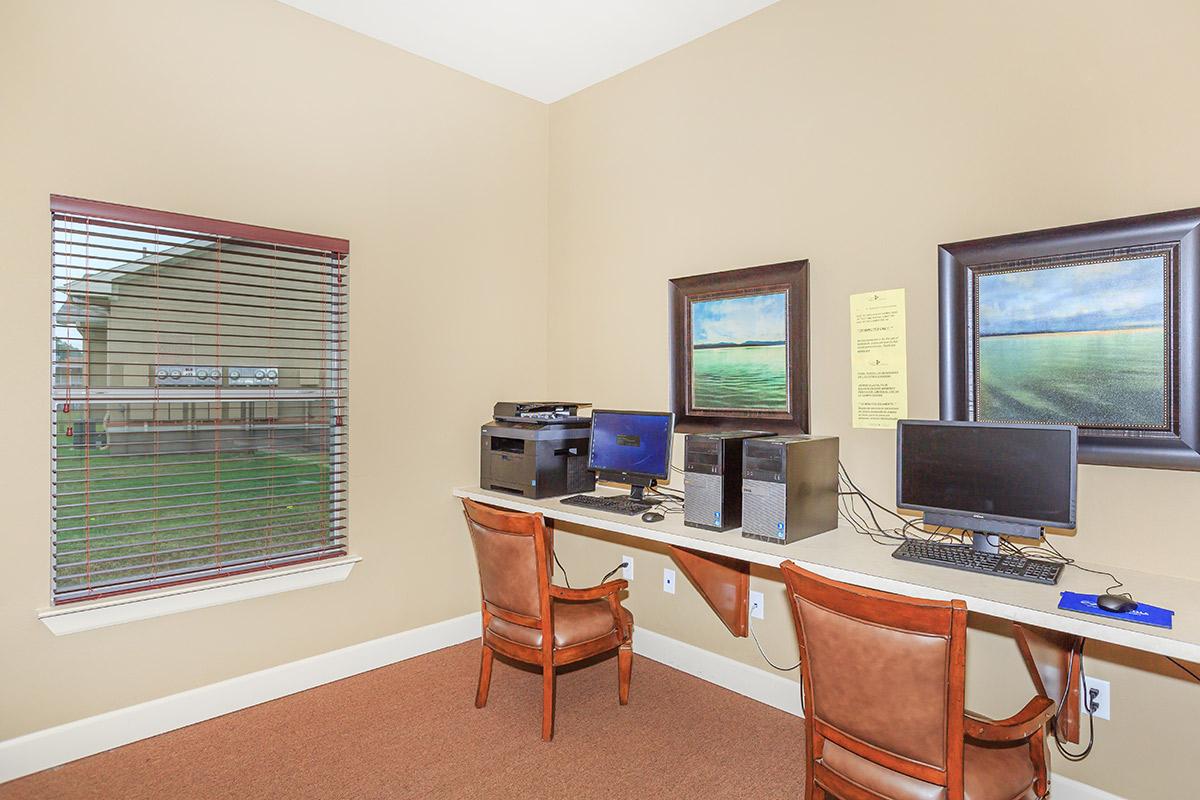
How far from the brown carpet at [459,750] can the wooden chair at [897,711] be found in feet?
2.28

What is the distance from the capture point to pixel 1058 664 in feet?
6.34

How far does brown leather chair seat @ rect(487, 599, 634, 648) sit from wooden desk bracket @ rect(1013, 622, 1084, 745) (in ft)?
4.65

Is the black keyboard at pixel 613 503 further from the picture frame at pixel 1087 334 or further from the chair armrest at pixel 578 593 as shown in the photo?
the picture frame at pixel 1087 334

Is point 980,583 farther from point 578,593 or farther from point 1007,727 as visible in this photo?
point 578,593

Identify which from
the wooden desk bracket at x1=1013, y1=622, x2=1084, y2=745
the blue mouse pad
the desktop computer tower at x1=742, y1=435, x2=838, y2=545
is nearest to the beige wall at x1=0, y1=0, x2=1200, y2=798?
the wooden desk bracket at x1=1013, y1=622, x2=1084, y2=745

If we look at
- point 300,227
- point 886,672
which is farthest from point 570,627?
point 300,227

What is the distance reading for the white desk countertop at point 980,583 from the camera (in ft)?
4.97

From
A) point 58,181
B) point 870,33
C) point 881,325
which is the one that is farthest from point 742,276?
point 58,181

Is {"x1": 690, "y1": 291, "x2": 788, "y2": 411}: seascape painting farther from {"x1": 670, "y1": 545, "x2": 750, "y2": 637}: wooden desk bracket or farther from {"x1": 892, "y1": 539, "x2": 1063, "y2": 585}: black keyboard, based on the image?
{"x1": 892, "y1": 539, "x2": 1063, "y2": 585}: black keyboard

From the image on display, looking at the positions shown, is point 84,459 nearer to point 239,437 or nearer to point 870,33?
point 239,437

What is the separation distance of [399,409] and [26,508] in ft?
4.74

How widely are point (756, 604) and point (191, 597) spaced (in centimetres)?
234

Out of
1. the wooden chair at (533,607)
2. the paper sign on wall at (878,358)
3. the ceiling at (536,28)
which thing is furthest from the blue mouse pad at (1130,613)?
the ceiling at (536,28)

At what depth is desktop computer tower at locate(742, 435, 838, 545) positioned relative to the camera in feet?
7.39
